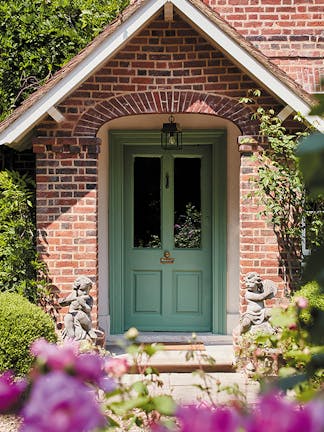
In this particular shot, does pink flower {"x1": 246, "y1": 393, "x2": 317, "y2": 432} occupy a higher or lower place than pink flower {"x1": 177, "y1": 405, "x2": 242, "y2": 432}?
higher

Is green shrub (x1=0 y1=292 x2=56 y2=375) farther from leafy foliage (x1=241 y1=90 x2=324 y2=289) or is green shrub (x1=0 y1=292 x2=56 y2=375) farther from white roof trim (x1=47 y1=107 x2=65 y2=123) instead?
leafy foliage (x1=241 y1=90 x2=324 y2=289)

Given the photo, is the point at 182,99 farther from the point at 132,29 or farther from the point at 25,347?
the point at 25,347

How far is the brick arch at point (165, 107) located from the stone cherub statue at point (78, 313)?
1.74 meters

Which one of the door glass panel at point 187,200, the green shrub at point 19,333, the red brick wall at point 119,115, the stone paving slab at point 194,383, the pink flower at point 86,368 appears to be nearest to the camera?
the pink flower at point 86,368

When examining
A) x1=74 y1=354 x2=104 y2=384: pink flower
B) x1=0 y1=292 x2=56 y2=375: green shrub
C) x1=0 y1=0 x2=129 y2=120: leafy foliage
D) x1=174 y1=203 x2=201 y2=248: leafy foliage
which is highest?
x1=0 y1=0 x2=129 y2=120: leafy foliage

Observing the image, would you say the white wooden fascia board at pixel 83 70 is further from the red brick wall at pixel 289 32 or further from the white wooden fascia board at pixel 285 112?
the red brick wall at pixel 289 32

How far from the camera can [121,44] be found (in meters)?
7.15

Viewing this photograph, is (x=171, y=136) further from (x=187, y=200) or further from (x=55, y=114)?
(x=55, y=114)

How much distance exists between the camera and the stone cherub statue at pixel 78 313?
285 inches

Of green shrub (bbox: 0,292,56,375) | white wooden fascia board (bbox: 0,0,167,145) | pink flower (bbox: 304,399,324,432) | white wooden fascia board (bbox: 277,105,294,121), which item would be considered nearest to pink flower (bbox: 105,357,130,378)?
pink flower (bbox: 304,399,324,432)

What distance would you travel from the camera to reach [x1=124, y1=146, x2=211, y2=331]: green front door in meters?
9.08

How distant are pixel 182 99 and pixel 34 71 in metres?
2.56

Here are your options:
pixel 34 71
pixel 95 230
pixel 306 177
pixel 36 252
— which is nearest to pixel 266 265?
pixel 95 230

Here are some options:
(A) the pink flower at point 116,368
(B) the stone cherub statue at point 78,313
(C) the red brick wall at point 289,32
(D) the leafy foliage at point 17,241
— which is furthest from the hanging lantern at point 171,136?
(A) the pink flower at point 116,368
